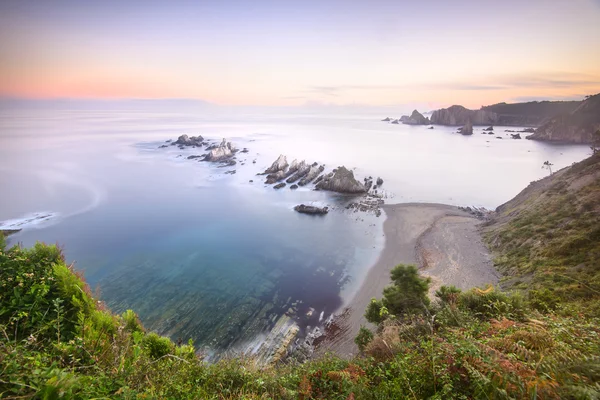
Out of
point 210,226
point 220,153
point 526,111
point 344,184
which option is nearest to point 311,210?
point 344,184

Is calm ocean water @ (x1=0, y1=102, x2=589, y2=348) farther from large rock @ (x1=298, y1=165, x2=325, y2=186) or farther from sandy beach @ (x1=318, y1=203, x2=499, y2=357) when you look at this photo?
large rock @ (x1=298, y1=165, x2=325, y2=186)

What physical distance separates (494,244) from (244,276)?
86.4 ft

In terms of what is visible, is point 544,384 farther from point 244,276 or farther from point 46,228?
point 46,228

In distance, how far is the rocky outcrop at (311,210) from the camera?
39.4m

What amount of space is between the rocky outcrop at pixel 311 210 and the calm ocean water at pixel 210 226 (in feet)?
4.09

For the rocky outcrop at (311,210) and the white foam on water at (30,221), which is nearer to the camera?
the white foam on water at (30,221)

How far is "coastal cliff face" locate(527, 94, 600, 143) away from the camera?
9166cm

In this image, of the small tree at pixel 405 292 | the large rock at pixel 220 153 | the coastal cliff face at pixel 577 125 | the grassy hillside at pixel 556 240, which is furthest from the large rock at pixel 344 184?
the coastal cliff face at pixel 577 125

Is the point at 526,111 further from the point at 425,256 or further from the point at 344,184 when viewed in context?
the point at 425,256

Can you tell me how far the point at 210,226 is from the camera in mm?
36156

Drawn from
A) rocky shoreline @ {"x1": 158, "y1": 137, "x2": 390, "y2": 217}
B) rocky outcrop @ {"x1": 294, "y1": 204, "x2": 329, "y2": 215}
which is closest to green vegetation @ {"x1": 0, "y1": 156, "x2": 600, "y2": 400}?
rocky outcrop @ {"x1": 294, "y1": 204, "x2": 329, "y2": 215}

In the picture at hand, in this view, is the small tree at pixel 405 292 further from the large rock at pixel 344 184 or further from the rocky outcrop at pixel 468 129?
the rocky outcrop at pixel 468 129

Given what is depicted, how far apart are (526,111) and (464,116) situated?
3600 cm

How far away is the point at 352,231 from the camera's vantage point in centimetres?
3409
